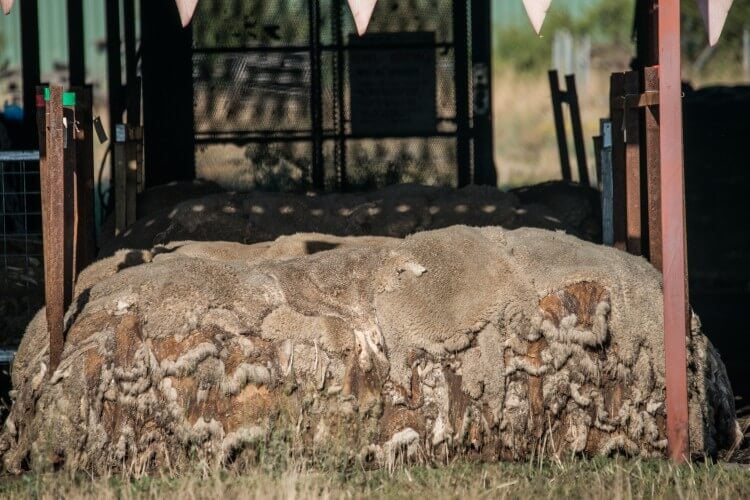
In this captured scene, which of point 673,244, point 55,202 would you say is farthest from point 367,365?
point 55,202

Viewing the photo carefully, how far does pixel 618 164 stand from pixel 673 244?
1690 millimetres

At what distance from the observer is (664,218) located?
20.1ft

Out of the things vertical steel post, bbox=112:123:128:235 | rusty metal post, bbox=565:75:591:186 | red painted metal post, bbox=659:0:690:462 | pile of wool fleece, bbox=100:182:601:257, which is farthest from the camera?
rusty metal post, bbox=565:75:591:186

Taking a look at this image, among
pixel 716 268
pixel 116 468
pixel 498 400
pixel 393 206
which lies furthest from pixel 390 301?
pixel 716 268

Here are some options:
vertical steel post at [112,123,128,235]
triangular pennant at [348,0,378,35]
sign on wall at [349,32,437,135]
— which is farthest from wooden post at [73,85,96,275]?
sign on wall at [349,32,437,135]

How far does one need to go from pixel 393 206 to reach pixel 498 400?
386cm

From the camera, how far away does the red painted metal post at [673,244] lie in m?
6.07

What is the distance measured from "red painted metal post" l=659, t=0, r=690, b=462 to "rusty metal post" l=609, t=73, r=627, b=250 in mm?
1560

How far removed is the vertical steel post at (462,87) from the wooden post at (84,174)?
17.6 ft

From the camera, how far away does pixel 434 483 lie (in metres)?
5.45

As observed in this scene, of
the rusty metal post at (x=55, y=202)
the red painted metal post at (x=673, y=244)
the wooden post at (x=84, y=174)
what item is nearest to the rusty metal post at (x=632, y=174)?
the red painted metal post at (x=673, y=244)

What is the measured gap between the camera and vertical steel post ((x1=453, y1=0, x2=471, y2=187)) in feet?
39.7

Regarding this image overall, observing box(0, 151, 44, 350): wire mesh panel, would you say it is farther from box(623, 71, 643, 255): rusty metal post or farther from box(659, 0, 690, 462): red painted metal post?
box(659, 0, 690, 462): red painted metal post

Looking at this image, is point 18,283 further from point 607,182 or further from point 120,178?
point 607,182
